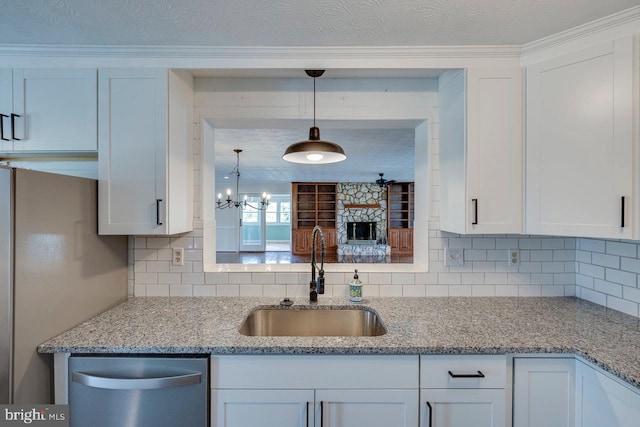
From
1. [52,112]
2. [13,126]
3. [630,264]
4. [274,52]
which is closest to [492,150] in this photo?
[630,264]

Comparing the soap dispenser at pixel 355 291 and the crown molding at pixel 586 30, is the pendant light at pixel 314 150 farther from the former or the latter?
the crown molding at pixel 586 30

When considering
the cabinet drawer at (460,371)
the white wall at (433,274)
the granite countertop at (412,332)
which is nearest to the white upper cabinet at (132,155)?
the white wall at (433,274)

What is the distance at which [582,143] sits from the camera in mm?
1388

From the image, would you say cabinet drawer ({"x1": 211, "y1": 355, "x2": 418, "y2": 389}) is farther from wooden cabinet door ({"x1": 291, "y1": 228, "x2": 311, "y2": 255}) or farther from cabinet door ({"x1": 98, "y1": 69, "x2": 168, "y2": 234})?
wooden cabinet door ({"x1": 291, "y1": 228, "x2": 311, "y2": 255})

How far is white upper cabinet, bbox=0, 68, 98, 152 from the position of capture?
1513mm

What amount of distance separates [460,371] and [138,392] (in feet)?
4.11

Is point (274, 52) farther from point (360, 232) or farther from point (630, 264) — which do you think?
point (360, 232)

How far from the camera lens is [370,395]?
1229mm

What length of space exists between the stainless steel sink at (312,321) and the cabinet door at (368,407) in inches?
19.2

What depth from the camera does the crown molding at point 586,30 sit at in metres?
1.29

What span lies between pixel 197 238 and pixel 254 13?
1.23 metres

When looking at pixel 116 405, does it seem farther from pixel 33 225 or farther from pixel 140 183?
pixel 140 183

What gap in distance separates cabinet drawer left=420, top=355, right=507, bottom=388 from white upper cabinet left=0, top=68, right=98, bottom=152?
1844 millimetres
